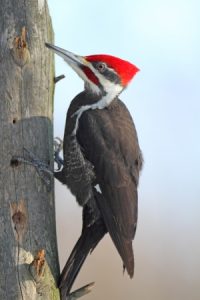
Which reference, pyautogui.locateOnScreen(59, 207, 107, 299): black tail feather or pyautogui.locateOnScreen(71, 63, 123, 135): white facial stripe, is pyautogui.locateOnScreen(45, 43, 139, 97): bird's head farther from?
pyautogui.locateOnScreen(59, 207, 107, 299): black tail feather

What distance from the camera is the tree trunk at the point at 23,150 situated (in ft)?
16.8

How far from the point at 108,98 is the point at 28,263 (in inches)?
50.0

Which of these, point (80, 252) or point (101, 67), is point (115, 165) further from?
point (101, 67)

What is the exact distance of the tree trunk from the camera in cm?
512

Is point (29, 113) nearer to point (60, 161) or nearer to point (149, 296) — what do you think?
point (60, 161)

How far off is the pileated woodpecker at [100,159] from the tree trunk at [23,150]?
16 centimetres

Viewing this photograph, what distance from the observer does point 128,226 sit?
17.9 ft

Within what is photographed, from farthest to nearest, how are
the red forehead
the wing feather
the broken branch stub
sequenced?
the red forehead, the wing feather, the broken branch stub

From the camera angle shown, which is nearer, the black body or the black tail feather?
the black tail feather

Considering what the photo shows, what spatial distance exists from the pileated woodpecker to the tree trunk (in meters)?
0.16

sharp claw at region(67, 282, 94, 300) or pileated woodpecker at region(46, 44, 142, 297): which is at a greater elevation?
pileated woodpecker at region(46, 44, 142, 297)

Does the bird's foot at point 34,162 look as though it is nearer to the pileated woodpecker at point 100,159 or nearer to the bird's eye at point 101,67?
the pileated woodpecker at point 100,159

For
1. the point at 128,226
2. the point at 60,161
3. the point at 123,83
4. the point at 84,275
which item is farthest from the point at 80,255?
the point at 84,275

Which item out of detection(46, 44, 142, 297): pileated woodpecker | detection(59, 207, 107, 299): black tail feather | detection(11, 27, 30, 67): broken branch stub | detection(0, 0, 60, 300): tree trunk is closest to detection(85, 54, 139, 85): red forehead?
detection(46, 44, 142, 297): pileated woodpecker
